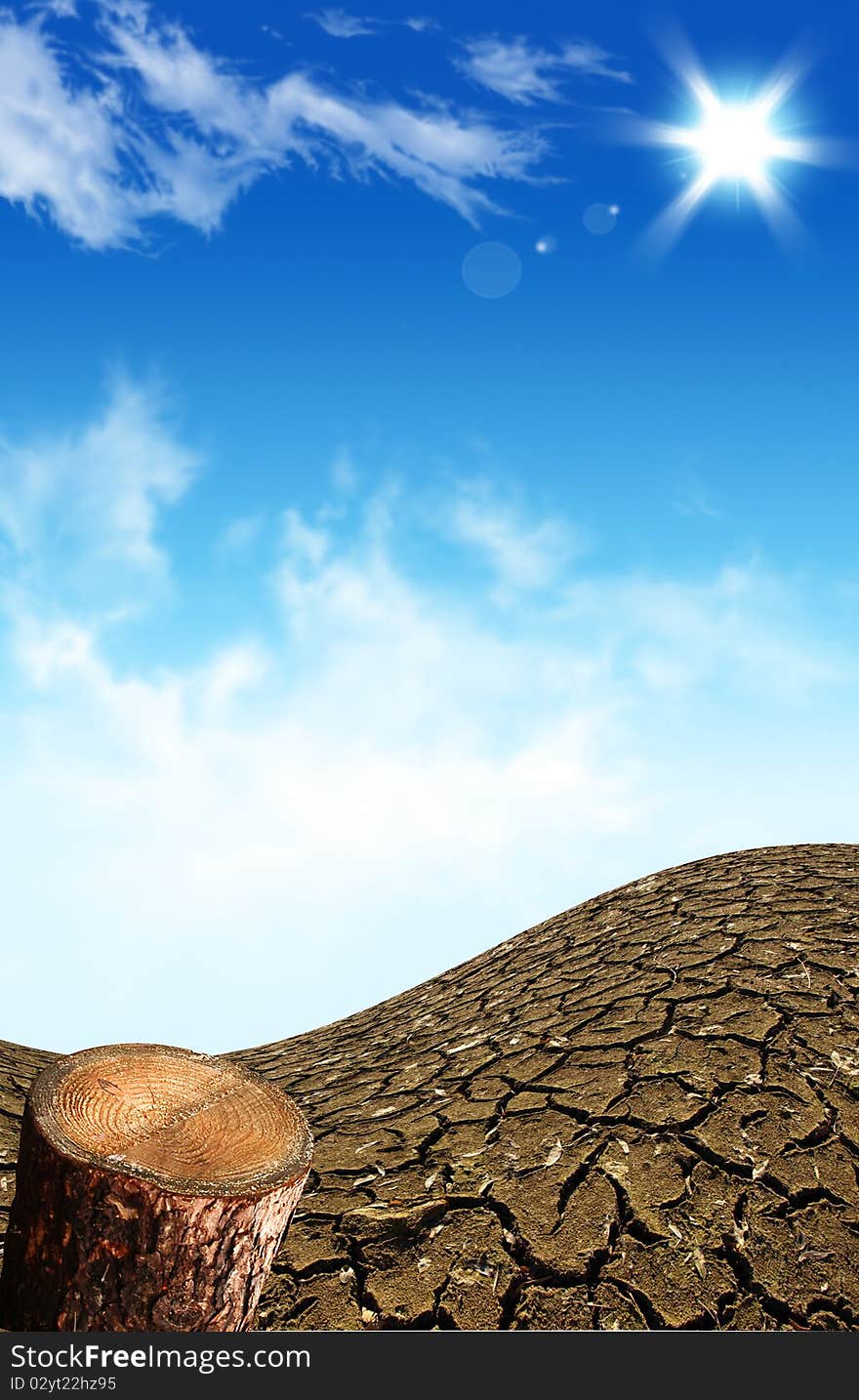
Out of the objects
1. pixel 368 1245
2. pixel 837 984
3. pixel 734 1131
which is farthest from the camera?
pixel 837 984

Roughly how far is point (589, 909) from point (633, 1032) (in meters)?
2.44

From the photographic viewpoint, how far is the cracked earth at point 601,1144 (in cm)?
280

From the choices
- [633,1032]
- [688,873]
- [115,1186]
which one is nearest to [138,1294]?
[115,1186]

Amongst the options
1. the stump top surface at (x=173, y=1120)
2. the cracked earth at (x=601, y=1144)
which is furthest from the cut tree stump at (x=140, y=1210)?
the cracked earth at (x=601, y=1144)

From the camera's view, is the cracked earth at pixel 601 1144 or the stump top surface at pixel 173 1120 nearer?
the stump top surface at pixel 173 1120

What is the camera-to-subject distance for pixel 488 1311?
8.92 ft

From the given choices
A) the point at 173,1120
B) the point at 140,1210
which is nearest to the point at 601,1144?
the point at 173,1120

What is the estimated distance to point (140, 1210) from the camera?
7.27ft

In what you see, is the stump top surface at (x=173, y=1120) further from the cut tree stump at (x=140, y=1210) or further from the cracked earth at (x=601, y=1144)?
the cracked earth at (x=601, y=1144)

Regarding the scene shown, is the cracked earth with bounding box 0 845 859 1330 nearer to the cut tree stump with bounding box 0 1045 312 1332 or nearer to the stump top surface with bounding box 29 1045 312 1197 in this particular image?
the cut tree stump with bounding box 0 1045 312 1332

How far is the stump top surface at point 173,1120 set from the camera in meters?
2.28

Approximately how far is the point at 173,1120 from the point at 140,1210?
0.29 metres

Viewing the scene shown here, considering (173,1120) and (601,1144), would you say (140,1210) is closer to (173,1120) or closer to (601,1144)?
(173,1120)

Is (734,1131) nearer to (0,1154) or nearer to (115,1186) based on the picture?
(115,1186)
